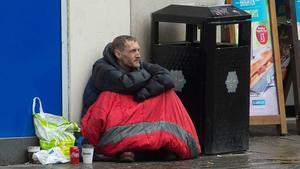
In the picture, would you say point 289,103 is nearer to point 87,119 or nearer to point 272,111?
point 272,111

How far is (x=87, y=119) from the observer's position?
19.7 ft

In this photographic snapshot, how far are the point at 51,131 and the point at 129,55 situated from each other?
1009 mm

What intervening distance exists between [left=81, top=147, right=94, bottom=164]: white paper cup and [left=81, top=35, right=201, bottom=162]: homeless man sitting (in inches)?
4.8

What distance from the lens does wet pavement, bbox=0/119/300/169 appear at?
5.75 metres

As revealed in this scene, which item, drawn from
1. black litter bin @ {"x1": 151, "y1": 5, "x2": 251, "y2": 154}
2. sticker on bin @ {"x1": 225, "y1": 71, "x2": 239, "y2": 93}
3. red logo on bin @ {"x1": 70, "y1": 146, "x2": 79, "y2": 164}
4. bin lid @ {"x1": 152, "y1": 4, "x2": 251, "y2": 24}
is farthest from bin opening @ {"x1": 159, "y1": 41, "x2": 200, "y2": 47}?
red logo on bin @ {"x1": 70, "y1": 146, "x2": 79, "y2": 164}

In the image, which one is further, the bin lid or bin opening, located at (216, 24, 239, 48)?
bin opening, located at (216, 24, 239, 48)

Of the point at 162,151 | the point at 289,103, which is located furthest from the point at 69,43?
the point at 289,103

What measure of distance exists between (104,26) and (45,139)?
133cm

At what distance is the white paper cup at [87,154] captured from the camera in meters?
5.81

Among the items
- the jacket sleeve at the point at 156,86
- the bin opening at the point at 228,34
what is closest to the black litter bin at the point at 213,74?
the jacket sleeve at the point at 156,86

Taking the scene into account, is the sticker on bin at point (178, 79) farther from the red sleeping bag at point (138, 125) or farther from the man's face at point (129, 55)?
the man's face at point (129, 55)

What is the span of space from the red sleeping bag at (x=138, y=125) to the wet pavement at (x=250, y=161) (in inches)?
6.1

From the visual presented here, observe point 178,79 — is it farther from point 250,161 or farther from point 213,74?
point 250,161

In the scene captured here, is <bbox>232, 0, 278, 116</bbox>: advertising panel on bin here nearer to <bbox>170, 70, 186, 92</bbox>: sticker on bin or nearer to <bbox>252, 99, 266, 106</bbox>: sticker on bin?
<bbox>252, 99, 266, 106</bbox>: sticker on bin
